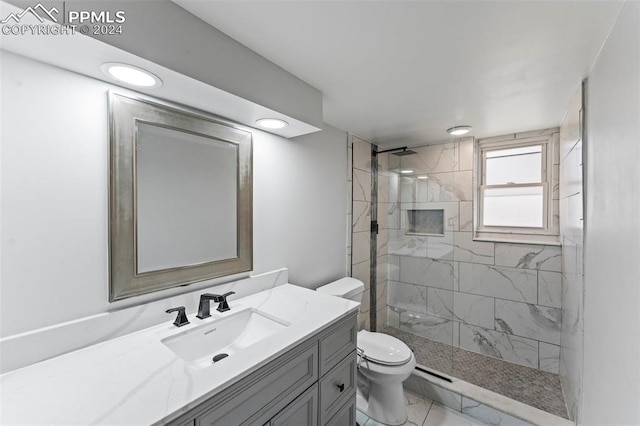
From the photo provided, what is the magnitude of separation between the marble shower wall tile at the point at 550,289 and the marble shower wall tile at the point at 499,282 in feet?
0.12

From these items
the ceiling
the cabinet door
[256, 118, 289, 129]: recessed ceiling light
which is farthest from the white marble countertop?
the ceiling

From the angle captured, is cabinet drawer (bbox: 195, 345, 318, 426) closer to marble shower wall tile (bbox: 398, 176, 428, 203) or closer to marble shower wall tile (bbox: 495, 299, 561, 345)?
marble shower wall tile (bbox: 398, 176, 428, 203)

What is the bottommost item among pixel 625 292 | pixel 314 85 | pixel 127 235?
pixel 625 292

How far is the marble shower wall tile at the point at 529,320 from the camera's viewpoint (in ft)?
7.73

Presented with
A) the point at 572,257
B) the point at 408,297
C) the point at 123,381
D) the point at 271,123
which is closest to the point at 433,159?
the point at 572,257

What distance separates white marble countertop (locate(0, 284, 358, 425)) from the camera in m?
0.69

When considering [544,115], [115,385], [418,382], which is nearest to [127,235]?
[115,385]

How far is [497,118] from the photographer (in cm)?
212

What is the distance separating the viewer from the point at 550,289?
2359 mm

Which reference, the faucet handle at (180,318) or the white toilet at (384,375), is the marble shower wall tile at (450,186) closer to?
the white toilet at (384,375)

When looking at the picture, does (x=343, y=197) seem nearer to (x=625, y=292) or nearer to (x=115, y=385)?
(x=625, y=292)

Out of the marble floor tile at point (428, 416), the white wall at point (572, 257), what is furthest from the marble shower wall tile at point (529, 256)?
the marble floor tile at point (428, 416)

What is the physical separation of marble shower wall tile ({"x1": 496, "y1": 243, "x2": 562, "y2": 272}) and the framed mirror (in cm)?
243

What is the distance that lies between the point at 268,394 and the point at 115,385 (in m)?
0.50
